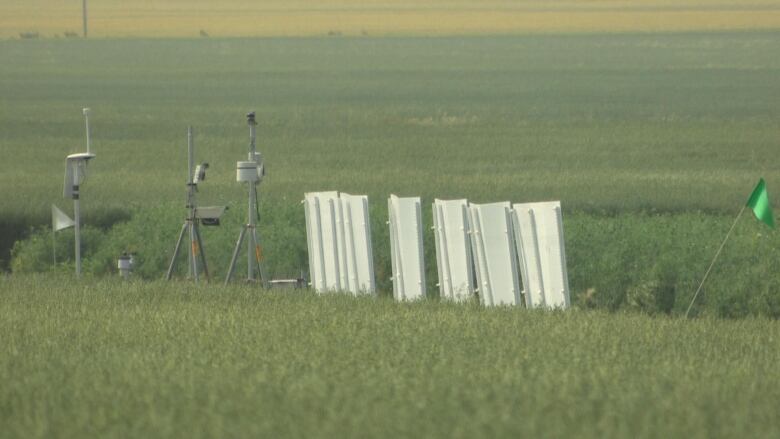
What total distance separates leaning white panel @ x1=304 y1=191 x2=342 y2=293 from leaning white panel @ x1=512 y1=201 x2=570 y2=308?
2.68 metres

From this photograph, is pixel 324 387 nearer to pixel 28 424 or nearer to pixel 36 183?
pixel 28 424

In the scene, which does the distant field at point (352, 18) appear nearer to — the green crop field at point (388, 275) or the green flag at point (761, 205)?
the green crop field at point (388, 275)

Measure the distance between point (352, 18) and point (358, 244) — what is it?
139 metres

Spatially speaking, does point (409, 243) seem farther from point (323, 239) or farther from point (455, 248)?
point (323, 239)

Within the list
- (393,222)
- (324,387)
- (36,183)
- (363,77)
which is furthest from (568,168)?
(363,77)

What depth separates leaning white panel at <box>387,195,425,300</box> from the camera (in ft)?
59.7

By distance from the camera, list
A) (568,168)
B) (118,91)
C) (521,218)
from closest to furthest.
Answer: (521,218)
(568,168)
(118,91)

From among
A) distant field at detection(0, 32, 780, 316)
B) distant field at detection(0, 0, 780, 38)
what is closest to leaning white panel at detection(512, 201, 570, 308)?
distant field at detection(0, 32, 780, 316)

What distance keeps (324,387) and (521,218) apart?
24.4 ft

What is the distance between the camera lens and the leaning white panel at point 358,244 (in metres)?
18.4

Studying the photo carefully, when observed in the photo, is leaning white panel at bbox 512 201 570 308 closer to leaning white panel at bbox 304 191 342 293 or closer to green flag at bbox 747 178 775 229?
green flag at bbox 747 178 775 229

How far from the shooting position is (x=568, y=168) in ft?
117

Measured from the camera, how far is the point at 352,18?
511 ft

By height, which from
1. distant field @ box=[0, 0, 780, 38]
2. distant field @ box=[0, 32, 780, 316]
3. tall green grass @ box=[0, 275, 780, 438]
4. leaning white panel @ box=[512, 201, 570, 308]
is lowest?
tall green grass @ box=[0, 275, 780, 438]
